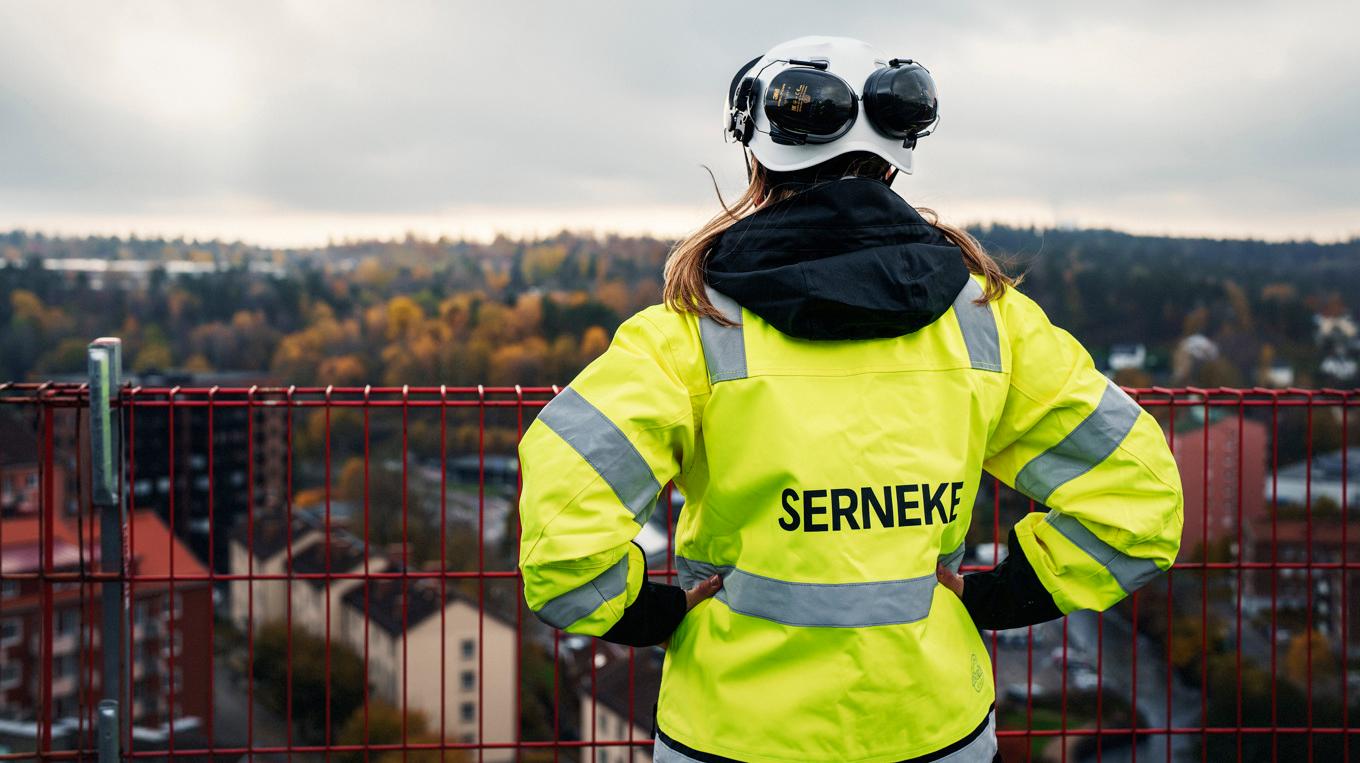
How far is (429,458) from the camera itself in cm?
6147

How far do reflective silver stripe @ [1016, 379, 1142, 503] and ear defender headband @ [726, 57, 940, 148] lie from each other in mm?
665

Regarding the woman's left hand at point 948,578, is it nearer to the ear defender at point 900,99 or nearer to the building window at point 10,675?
the ear defender at point 900,99

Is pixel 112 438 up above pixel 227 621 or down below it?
above

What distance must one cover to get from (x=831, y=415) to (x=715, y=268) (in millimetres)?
348

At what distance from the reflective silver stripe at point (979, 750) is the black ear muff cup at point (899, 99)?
1.18m

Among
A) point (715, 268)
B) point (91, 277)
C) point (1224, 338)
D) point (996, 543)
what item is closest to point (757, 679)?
point (715, 268)

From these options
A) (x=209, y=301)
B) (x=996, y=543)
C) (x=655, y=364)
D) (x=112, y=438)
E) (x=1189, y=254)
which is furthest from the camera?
(x=209, y=301)

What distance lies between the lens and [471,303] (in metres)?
73.5

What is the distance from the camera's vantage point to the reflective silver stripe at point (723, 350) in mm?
2156

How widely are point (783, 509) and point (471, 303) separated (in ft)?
238

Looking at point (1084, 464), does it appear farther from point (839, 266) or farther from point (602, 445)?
point (602, 445)

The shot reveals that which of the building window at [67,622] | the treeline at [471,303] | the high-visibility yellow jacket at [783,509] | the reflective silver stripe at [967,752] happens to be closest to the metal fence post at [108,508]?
the high-visibility yellow jacket at [783,509]

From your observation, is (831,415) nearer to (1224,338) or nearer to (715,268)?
(715,268)

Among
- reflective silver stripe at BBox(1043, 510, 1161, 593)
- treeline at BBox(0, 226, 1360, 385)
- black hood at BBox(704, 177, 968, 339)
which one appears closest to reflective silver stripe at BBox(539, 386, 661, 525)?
black hood at BBox(704, 177, 968, 339)
